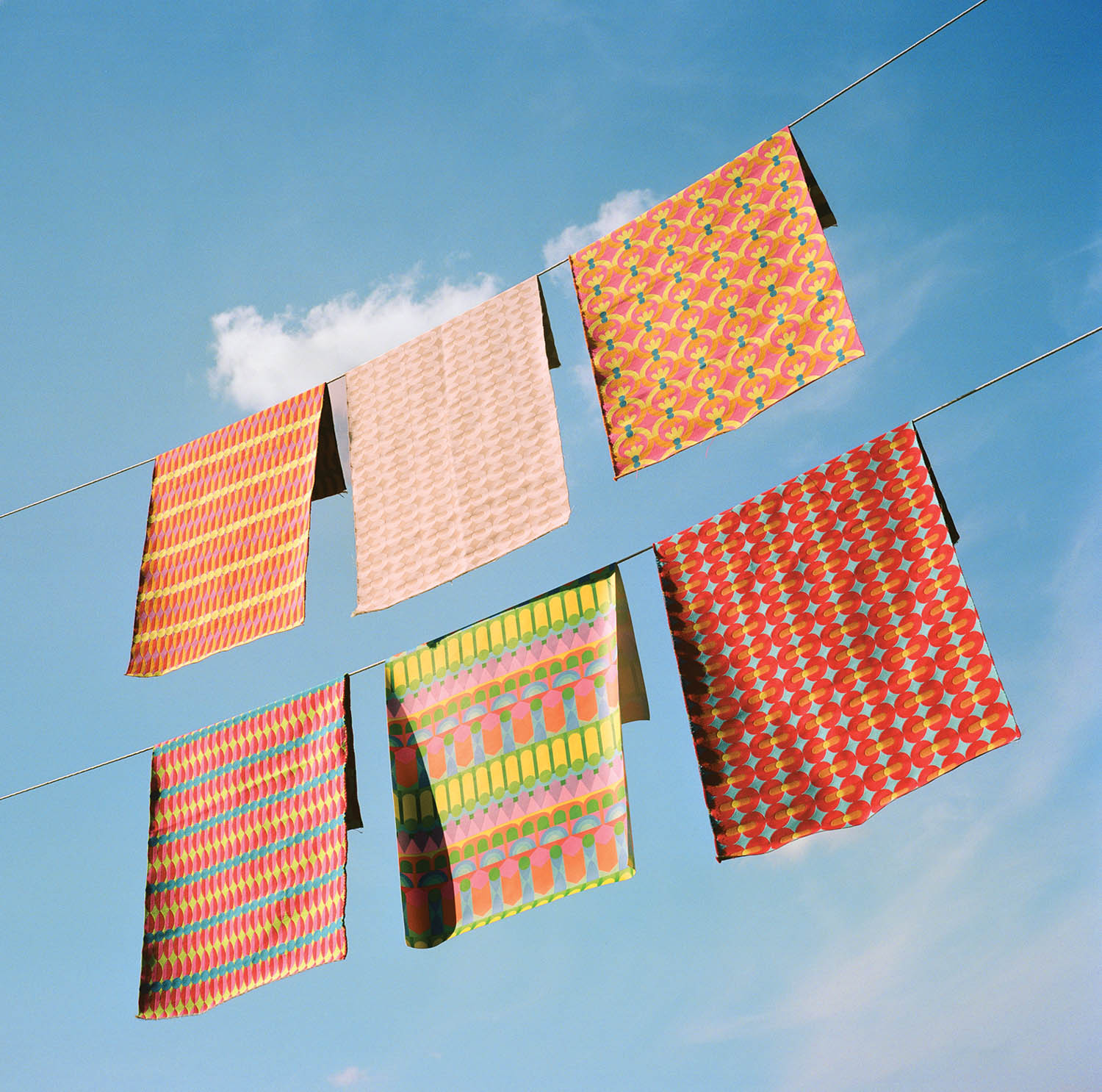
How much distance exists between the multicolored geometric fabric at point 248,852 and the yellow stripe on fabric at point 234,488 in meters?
0.73

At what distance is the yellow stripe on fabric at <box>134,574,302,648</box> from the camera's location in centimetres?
321

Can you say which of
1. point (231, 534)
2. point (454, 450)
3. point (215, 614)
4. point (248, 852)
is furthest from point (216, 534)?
point (248, 852)

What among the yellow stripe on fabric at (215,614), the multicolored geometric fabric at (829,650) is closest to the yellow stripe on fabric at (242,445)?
the yellow stripe on fabric at (215,614)

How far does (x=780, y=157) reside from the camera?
311 centimetres

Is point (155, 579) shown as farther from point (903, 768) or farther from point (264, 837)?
point (903, 768)

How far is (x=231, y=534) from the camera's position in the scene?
342 centimetres

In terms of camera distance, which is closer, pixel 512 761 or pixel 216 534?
pixel 512 761

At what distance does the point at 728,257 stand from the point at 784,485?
72 centimetres

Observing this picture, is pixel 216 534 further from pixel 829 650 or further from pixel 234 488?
pixel 829 650

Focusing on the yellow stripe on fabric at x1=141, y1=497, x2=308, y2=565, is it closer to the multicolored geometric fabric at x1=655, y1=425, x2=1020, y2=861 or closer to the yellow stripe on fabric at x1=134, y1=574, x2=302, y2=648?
the yellow stripe on fabric at x1=134, y1=574, x2=302, y2=648

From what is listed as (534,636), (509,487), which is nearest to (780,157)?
(509,487)

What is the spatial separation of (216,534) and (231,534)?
7cm

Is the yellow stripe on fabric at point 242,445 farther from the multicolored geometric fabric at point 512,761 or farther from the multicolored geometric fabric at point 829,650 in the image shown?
the multicolored geometric fabric at point 829,650

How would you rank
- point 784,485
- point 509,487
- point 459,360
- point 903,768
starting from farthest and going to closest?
point 459,360
point 509,487
point 784,485
point 903,768
